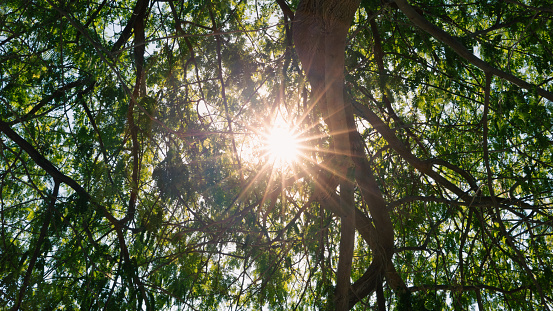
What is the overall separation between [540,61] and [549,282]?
210 centimetres

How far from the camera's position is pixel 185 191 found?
129 inches

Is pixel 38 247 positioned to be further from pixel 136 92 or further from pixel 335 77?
pixel 335 77

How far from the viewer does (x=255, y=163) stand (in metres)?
3.69

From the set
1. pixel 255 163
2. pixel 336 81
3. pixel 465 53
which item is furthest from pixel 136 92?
pixel 465 53

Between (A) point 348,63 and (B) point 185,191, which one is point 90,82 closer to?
(B) point 185,191

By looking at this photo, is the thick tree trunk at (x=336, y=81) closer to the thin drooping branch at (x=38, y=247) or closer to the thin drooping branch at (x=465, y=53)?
the thin drooping branch at (x=465, y=53)

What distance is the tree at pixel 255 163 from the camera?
2.82 m

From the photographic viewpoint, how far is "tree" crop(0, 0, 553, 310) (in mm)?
2822

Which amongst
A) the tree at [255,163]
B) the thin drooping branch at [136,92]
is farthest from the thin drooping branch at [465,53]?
the thin drooping branch at [136,92]

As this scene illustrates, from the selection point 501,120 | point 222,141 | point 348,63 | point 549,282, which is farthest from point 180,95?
point 549,282

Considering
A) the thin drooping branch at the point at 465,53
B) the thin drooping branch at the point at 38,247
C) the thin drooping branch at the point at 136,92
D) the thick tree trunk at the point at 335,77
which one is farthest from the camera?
the thin drooping branch at the point at 136,92

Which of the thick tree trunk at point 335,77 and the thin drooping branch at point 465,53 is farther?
the thick tree trunk at point 335,77

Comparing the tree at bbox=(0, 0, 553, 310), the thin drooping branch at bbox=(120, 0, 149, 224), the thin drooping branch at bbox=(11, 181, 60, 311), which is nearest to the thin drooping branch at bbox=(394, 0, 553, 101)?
the tree at bbox=(0, 0, 553, 310)

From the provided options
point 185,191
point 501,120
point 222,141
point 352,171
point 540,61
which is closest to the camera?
point 352,171
